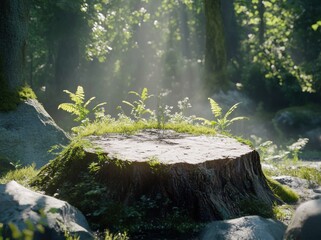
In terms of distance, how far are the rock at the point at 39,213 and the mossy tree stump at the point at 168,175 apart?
0.97m

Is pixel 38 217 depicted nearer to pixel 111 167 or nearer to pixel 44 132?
pixel 111 167

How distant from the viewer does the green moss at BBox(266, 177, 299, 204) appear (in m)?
9.03

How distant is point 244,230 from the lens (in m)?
6.53

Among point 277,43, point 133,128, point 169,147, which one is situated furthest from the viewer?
point 277,43

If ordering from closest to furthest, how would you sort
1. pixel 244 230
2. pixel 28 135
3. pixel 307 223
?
pixel 307 223 < pixel 244 230 < pixel 28 135

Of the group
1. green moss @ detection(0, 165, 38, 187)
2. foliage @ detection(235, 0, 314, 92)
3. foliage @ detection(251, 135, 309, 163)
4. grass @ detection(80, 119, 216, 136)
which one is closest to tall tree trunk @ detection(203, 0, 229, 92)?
foliage @ detection(235, 0, 314, 92)

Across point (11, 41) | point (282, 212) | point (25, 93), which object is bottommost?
point (282, 212)

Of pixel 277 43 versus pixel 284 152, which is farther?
pixel 277 43

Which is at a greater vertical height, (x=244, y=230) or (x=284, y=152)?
(x=284, y=152)

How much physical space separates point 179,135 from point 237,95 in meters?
22.9

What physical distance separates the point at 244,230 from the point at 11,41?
27.2 ft

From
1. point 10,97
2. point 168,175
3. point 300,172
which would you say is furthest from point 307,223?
point 10,97

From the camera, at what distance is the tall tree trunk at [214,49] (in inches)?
872

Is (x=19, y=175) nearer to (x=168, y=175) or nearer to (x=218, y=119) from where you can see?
(x=168, y=175)
